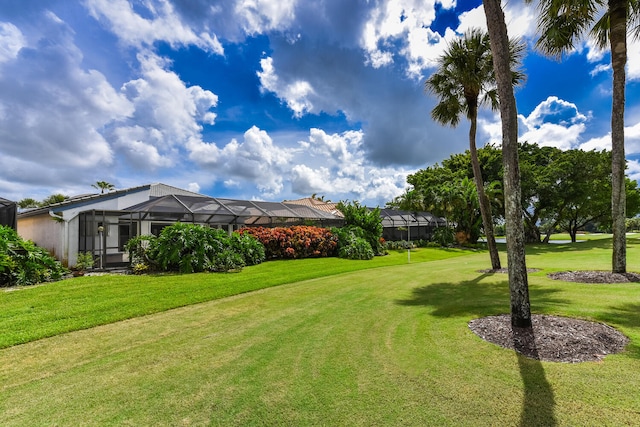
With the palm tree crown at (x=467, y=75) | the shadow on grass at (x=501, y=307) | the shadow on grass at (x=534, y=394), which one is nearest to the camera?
the shadow on grass at (x=534, y=394)

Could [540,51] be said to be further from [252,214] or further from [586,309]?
[252,214]

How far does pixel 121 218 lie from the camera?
15.5 m

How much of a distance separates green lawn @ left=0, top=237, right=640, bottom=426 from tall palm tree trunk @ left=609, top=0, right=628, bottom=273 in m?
2.51

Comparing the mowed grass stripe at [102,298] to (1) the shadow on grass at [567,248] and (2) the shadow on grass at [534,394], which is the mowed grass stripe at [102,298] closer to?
(2) the shadow on grass at [534,394]

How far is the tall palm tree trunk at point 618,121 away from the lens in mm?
8391

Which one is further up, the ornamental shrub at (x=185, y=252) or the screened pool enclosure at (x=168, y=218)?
the screened pool enclosure at (x=168, y=218)

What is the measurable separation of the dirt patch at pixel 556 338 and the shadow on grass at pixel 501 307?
0.17 ft

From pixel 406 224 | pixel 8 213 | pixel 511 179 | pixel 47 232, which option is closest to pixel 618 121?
pixel 511 179

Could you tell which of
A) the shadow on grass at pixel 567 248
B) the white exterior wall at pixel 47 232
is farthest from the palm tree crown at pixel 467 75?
the white exterior wall at pixel 47 232

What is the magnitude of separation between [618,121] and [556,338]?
812 centimetres

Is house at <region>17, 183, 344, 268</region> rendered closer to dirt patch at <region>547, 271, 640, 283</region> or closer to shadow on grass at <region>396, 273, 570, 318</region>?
shadow on grass at <region>396, 273, 570, 318</region>

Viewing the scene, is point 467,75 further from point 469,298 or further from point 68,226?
point 68,226

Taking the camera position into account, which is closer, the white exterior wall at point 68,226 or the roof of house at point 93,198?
the white exterior wall at point 68,226

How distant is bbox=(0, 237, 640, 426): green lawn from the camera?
A: 265cm
